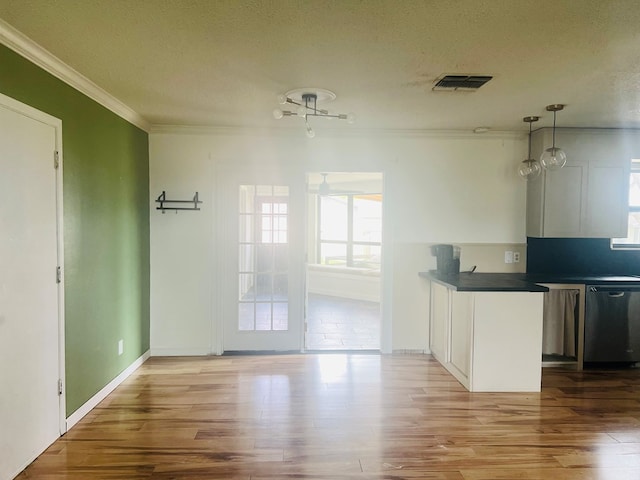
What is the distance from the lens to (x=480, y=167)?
4430mm

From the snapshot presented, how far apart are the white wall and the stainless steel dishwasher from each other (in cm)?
92

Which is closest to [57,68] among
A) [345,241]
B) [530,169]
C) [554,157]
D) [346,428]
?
[346,428]

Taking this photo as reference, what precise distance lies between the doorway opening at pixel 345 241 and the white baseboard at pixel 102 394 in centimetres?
355

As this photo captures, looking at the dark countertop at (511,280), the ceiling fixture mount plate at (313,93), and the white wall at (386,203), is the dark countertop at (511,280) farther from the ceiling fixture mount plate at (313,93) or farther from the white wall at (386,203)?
the ceiling fixture mount plate at (313,93)

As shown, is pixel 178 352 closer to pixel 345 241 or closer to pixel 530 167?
pixel 530 167

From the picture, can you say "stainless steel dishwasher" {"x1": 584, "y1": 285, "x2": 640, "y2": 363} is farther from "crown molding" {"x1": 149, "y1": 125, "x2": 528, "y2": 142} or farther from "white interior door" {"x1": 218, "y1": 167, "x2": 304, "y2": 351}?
"white interior door" {"x1": 218, "y1": 167, "x2": 304, "y2": 351}

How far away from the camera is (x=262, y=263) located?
4.45 m

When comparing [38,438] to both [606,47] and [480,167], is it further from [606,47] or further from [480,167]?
[480,167]

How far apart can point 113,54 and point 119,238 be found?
5.38 feet

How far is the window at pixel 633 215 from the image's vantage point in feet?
14.6

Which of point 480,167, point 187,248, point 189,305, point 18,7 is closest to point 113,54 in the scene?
point 18,7

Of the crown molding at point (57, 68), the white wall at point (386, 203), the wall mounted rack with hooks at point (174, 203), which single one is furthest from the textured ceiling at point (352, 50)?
the wall mounted rack with hooks at point (174, 203)

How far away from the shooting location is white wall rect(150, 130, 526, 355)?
432 cm

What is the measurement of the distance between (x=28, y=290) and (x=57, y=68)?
1.35 meters
